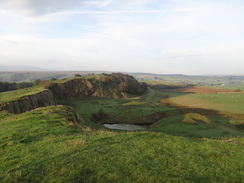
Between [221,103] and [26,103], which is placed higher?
[26,103]

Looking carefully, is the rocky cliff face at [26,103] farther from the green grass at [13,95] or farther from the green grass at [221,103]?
the green grass at [221,103]

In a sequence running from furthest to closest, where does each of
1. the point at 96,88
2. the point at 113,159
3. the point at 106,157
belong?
the point at 96,88 < the point at 106,157 < the point at 113,159

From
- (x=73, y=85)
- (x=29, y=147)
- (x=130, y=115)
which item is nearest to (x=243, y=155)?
(x=29, y=147)

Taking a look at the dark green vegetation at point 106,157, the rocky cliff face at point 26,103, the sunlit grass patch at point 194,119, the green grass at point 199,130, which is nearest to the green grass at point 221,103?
the sunlit grass patch at point 194,119

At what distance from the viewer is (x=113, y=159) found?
11484mm

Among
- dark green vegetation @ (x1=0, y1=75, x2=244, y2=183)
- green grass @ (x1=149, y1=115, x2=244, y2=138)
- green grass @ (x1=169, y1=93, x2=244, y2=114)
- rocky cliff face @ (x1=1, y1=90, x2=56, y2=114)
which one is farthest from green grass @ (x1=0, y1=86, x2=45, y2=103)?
green grass @ (x1=169, y1=93, x2=244, y2=114)

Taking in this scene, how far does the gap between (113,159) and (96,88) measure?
110m

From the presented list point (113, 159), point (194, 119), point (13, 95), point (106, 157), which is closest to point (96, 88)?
point (13, 95)

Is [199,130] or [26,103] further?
[26,103]

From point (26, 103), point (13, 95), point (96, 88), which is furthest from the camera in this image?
point (96, 88)

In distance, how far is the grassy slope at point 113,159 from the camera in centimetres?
947

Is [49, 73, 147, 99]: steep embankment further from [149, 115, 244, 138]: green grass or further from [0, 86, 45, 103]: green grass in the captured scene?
[149, 115, 244, 138]: green grass

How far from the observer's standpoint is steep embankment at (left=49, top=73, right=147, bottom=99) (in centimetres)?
10381

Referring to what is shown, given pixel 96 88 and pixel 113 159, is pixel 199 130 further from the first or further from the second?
pixel 96 88
